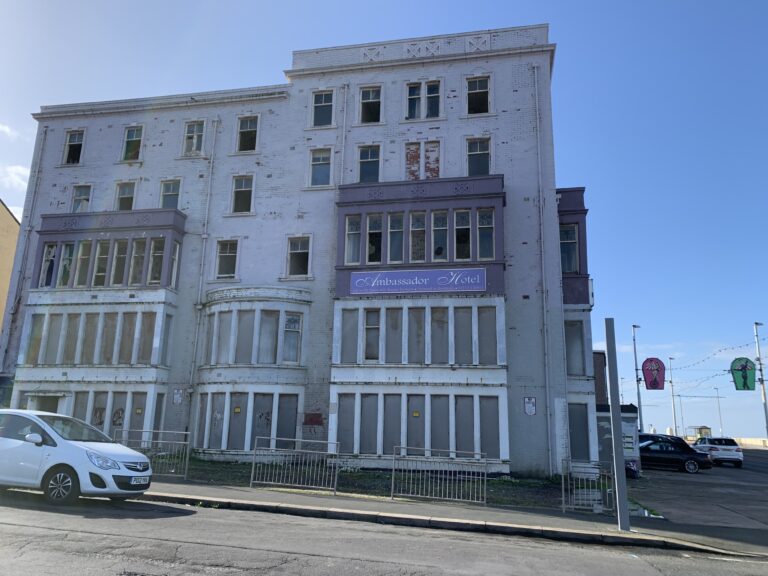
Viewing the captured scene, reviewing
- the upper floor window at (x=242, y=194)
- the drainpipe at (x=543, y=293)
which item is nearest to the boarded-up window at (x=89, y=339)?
the upper floor window at (x=242, y=194)

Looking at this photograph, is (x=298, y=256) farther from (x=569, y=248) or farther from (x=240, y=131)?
(x=569, y=248)

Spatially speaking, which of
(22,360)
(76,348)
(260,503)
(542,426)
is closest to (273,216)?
(76,348)

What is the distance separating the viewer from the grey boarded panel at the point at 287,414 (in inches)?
883

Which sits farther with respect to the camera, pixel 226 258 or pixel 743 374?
pixel 743 374

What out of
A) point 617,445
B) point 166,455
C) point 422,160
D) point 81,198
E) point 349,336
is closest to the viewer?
point 617,445

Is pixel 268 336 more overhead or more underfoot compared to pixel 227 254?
more underfoot

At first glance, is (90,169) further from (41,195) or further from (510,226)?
(510,226)

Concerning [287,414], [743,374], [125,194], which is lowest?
[287,414]

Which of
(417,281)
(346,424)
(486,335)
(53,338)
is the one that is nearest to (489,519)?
(486,335)

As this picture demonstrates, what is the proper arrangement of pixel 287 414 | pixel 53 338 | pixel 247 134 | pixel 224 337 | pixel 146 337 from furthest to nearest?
pixel 247 134 → pixel 53 338 → pixel 146 337 → pixel 224 337 → pixel 287 414

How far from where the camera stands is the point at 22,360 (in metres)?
24.6

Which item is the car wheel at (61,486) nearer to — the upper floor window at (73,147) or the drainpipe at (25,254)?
the drainpipe at (25,254)

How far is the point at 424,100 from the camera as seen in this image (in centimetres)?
2555

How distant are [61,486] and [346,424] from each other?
39.9ft
